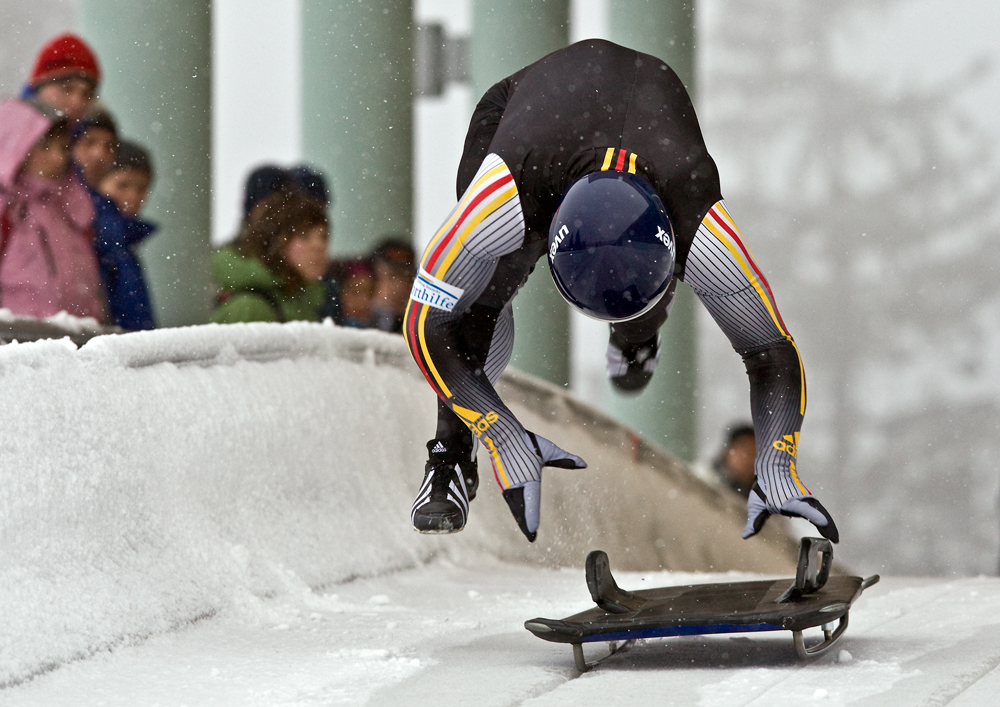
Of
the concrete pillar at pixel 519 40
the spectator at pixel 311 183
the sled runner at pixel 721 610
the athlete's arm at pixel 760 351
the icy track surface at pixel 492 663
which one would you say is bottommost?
the icy track surface at pixel 492 663

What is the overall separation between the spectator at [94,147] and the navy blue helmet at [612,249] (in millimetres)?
1886

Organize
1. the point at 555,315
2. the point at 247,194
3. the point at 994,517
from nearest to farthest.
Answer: the point at 247,194 < the point at 555,315 < the point at 994,517

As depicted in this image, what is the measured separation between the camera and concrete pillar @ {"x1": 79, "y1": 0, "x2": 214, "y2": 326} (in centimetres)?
445

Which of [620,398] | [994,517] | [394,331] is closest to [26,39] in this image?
[620,398]

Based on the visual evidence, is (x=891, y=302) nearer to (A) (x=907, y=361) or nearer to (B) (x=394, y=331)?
(A) (x=907, y=361)

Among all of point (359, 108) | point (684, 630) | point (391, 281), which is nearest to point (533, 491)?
point (684, 630)

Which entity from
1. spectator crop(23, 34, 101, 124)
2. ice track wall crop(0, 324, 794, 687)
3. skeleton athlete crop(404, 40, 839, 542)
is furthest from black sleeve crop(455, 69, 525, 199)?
spectator crop(23, 34, 101, 124)

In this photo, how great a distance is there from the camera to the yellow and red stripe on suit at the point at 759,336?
2535 millimetres

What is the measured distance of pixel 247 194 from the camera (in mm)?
4027

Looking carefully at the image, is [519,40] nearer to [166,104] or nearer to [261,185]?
[166,104]

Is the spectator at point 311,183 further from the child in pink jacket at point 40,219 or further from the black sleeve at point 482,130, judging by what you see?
the black sleeve at point 482,130

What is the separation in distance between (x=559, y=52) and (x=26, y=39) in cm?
1805

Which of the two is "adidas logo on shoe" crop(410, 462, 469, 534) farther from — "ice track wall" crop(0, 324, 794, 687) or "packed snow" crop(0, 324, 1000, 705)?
"ice track wall" crop(0, 324, 794, 687)

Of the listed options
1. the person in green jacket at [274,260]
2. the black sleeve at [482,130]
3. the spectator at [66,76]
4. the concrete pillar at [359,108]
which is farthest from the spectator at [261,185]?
the concrete pillar at [359,108]
